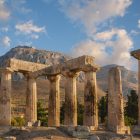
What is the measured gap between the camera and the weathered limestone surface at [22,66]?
49.9 metres

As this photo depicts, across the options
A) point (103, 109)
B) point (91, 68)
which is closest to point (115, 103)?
point (91, 68)

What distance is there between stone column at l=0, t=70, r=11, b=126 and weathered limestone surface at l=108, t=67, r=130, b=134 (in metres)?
13.2

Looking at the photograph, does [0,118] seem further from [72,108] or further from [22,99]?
[22,99]

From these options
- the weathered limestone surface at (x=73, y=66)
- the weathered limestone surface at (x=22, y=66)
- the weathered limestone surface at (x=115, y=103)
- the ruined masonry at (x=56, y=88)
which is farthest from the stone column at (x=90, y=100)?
the weathered limestone surface at (x=22, y=66)

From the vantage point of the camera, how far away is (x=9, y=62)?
49781 mm

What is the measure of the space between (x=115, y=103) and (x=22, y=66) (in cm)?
1543

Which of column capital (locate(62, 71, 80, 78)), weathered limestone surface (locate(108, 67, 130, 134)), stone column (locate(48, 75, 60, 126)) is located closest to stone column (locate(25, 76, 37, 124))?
stone column (locate(48, 75, 60, 126))

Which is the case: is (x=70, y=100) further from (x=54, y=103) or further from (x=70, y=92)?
(x=54, y=103)

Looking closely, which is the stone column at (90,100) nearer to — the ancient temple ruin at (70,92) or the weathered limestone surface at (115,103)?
the ancient temple ruin at (70,92)

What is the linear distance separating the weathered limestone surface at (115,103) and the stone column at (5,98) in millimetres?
13235

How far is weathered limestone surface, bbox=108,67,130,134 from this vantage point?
40.5 m

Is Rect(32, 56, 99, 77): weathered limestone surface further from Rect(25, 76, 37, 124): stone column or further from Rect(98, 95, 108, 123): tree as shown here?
Rect(98, 95, 108, 123): tree

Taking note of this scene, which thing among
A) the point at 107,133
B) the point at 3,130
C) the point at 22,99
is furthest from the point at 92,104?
the point at 22,99

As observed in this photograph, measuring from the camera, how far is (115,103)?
1626 inches
